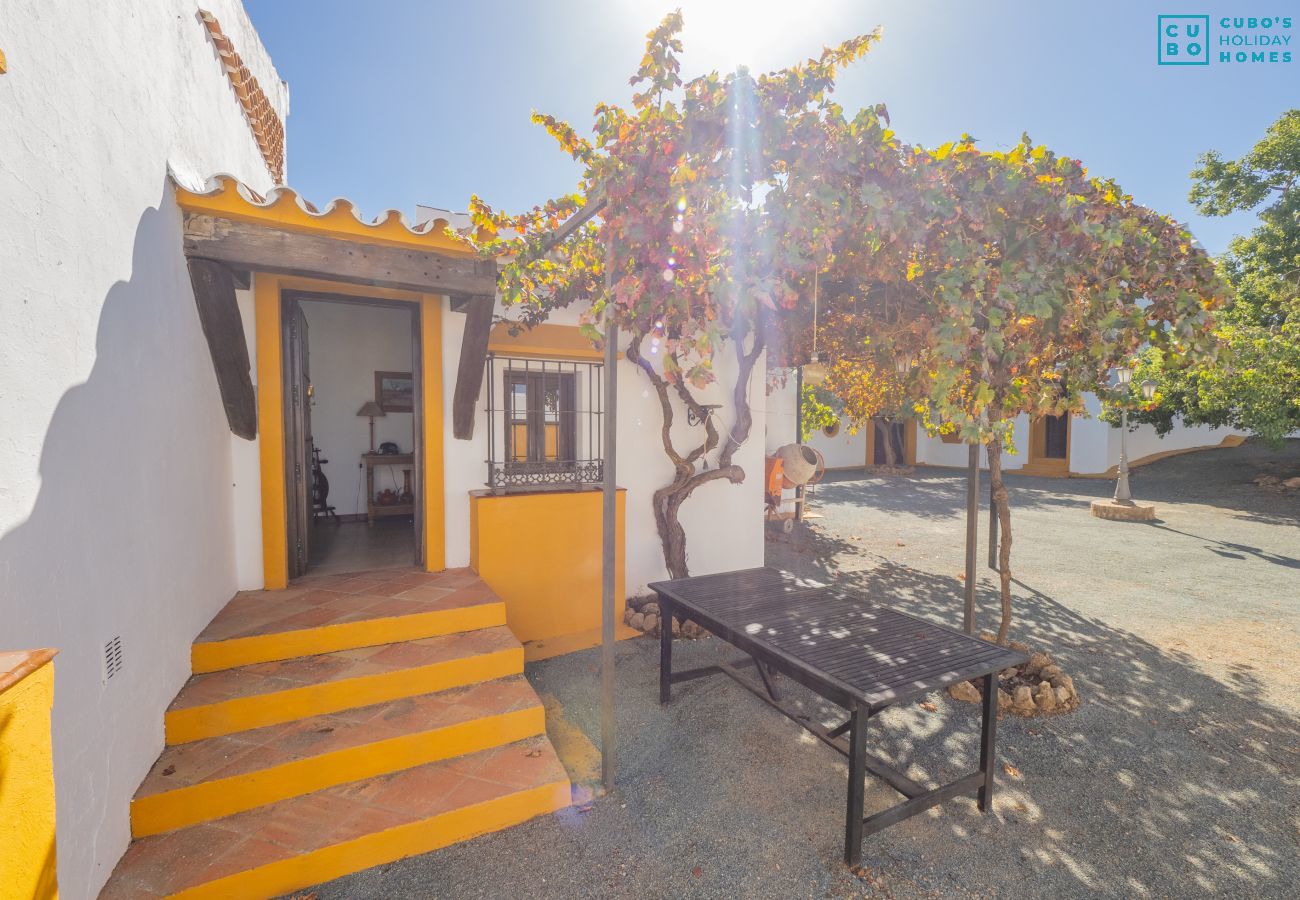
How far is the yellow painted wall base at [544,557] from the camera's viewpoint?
4348mm

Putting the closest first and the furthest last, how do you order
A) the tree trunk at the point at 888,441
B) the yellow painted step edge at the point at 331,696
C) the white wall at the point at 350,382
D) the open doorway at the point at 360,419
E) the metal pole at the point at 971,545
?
the yellow painted step edge at the point at 331,696
the metal pole at the point at 971,545
the open doorway at the point at 360,419
the white wall at the point at 350,382
the tree trunk at the point at 888,441

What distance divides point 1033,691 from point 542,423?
14.4 feet

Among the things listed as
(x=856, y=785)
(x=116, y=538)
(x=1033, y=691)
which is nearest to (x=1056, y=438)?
(x=1033, y=691)

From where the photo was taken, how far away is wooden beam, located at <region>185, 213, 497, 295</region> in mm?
3123

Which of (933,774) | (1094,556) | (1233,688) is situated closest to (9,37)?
(933,774)

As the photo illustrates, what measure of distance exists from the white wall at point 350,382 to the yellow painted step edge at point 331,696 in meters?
4.96

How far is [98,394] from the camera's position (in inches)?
82.0

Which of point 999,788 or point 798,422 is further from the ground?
point 798,422

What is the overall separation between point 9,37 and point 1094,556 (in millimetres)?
10523

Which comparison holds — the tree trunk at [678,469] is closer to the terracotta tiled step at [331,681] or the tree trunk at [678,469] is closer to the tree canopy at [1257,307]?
the terracotta tiled step at [331,681]

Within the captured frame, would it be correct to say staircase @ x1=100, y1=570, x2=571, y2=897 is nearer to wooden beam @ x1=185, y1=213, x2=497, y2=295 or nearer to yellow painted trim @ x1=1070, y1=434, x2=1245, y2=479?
wooden beam @ x1=185, y1=213, x2=497, y2=295

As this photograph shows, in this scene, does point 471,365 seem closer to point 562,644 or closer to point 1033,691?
point 562,644

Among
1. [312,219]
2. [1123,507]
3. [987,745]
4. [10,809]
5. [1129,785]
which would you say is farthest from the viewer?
[1123,507]

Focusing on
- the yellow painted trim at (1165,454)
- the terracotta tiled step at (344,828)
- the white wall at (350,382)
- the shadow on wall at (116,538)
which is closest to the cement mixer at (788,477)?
the terracotta tiled step at (344,828)
